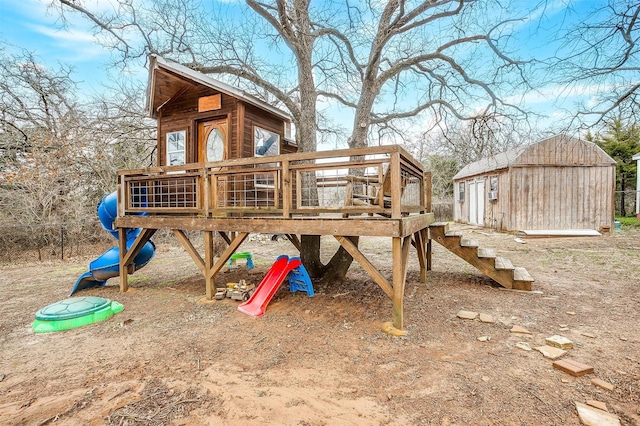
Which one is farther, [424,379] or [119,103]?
[119,103]

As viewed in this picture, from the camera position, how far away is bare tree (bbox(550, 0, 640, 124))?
4.58 metres

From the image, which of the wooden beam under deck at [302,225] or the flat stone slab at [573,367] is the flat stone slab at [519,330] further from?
the wooden beam under deck at [302,225]

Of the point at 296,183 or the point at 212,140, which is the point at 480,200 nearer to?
the point at 212,140

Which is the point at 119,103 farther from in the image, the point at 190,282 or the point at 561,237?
the point at 561,237

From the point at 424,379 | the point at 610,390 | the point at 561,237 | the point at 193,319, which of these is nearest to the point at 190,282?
the point at 193,319

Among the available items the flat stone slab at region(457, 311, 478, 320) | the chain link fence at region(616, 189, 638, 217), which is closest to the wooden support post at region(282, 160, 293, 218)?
the flat stone slab at region(457, 311, 478, 320)

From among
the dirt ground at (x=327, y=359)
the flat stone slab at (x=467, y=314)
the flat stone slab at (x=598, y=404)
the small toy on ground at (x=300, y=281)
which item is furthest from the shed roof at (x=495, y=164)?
the flat stone slab at (x=598, y=404)

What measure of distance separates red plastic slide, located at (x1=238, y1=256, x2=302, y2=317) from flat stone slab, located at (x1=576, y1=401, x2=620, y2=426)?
147 inches

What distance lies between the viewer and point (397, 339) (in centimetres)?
381

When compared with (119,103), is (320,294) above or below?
below

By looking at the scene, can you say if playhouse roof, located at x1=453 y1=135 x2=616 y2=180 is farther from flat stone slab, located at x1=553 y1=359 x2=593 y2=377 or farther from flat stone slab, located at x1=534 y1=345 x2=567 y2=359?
flat stone slab, located at x1=553 y1=359 x2=593 y2=377

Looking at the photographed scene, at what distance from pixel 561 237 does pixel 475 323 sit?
10.7 metres

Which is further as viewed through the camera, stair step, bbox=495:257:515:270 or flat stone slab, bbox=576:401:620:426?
stair step, bbox=495:257:515:270

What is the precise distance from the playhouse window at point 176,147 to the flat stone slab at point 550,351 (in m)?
7.10
